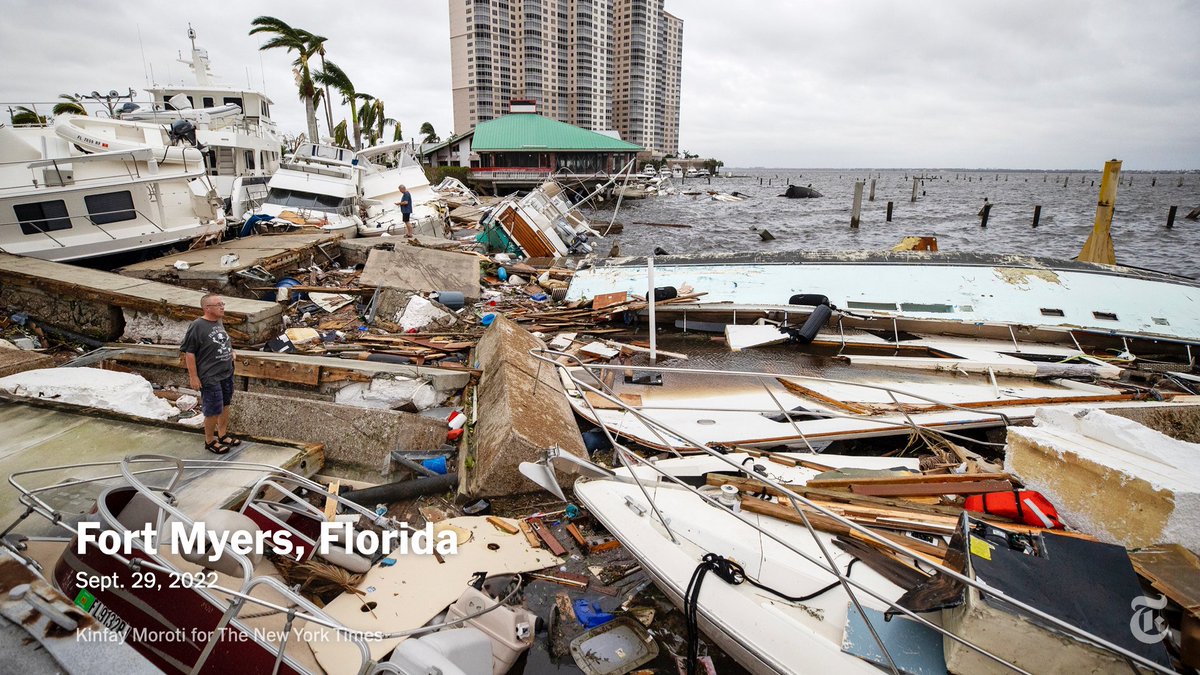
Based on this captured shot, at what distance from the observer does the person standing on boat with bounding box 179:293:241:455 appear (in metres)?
5.07

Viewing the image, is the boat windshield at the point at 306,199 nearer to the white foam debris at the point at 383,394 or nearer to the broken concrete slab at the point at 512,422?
the white foam debris at the point at 383,394

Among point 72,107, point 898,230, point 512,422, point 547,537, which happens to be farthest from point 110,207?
point 898,230

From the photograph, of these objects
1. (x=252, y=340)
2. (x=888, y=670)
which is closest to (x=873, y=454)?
(x=888, y=670)

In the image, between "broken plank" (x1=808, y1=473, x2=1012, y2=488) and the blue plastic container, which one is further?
the blue plastic container

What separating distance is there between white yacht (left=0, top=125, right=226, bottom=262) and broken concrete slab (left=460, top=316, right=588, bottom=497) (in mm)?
9829

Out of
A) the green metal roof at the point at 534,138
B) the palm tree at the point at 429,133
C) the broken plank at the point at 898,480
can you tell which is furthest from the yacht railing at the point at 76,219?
the palm tree at the point at 429,133

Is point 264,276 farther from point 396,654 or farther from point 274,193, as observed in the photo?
point 396,654

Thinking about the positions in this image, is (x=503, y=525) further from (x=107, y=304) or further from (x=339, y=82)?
(x=339, y=82)

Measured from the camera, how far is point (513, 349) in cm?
707

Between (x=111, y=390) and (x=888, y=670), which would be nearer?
(x=888, y=670)

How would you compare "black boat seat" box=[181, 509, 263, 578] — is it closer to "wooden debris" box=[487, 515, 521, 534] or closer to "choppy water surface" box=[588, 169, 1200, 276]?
"wooden debris" box=[487, 515, 521, 534]

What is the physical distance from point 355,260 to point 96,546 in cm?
1203

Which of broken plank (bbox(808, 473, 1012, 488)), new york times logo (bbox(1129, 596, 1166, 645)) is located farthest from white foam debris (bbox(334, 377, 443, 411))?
new york times logo (bbox(1129, 596, 1166, 645))

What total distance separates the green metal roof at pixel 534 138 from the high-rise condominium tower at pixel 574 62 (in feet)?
135
